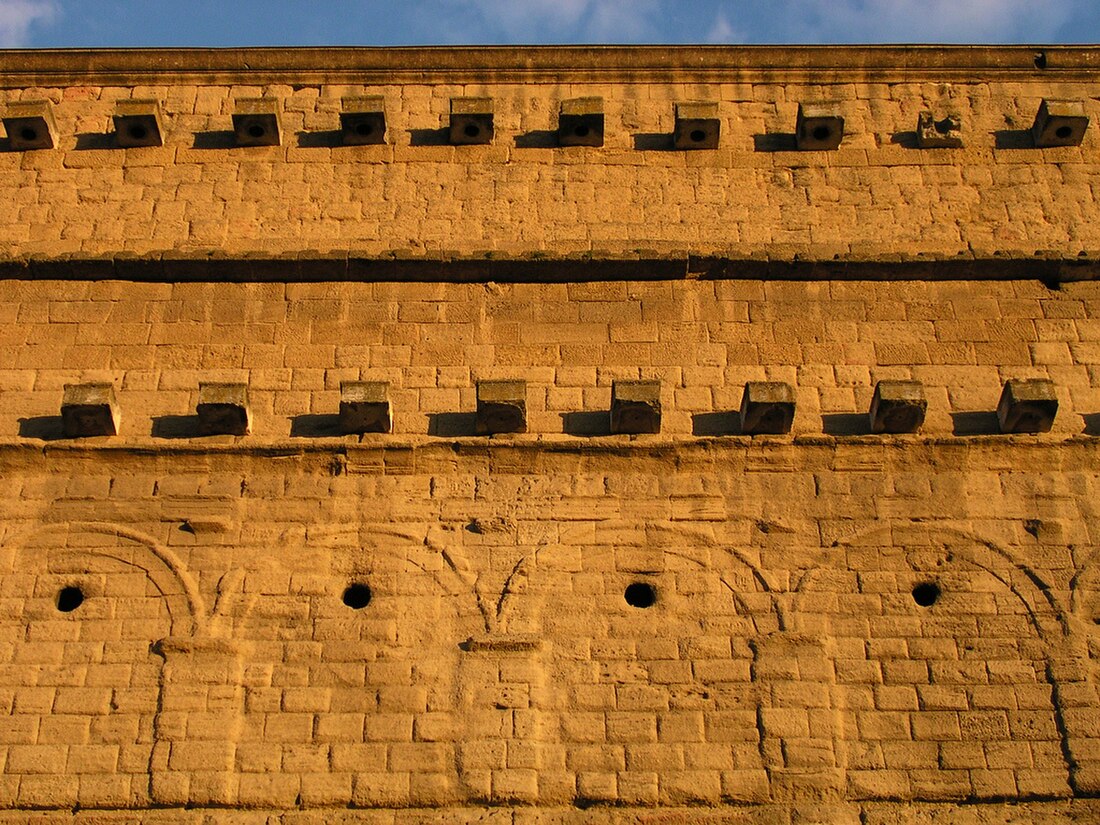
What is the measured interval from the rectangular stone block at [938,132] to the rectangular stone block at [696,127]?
1895 mm

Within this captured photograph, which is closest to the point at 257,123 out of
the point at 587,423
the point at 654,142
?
the point at 654,142

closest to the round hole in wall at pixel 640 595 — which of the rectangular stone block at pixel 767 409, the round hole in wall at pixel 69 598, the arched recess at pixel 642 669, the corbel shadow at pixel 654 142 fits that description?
the arched recess at pixel 642 669

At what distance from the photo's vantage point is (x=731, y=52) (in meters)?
16.4

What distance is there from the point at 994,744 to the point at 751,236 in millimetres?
5185

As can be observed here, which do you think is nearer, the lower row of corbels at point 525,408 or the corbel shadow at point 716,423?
the lower row of corbels at point 525,408

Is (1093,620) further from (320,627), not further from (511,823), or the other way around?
(320,627)

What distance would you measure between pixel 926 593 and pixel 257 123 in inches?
295

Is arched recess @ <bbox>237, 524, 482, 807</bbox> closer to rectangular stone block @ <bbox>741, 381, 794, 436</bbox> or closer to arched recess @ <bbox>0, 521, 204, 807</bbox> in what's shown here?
arched recess @ <bbox>0, 521, 204, 807</bbox>

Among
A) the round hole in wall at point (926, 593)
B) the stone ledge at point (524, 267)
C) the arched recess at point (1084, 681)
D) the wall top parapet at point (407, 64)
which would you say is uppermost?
the wall top parapet at point (407, 64)

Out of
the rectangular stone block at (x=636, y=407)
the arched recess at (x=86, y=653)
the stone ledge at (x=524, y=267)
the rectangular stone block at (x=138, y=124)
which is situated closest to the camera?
the arched recess at (x=86, y=653)

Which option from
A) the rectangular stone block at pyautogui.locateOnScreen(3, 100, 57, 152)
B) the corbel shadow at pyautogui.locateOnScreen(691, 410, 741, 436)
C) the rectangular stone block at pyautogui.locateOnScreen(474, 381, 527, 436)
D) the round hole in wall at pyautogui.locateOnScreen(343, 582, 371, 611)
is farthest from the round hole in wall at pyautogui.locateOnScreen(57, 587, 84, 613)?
the rectangular stone block at pyautogui.locateOnScreen(3, 100, 57, 152)

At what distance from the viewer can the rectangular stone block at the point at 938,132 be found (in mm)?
15820

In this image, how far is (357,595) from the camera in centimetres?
1238

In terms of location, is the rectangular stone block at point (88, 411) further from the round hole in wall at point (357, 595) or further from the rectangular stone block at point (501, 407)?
the rectangular stone block at point (501, 407)
